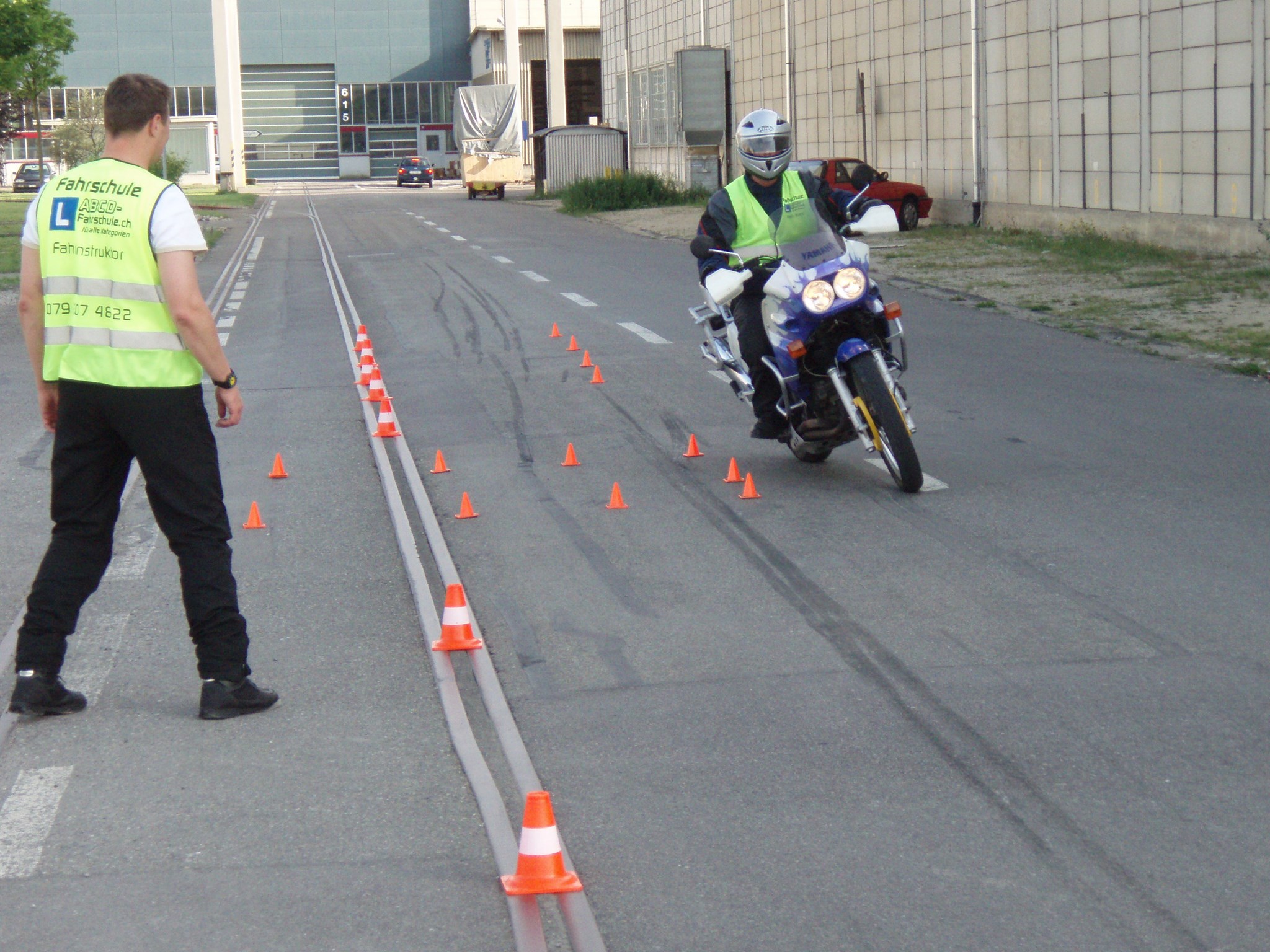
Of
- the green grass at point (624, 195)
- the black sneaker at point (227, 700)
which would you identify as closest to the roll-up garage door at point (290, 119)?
the green grass at point (624, 195)

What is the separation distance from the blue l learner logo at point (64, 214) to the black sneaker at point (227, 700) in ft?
4.63

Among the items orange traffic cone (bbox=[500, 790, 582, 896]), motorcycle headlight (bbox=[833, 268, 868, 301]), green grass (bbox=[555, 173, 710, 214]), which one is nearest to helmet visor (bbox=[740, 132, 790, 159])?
motorcycle headlight (bbox=[833, 268, 868, 301])

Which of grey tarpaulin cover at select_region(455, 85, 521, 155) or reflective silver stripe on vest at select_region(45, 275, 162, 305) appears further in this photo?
grey tarpaulin cover at select_region(455, 85, 521, 155)

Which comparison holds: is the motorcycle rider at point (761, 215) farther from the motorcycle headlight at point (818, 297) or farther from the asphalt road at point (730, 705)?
the asphalt road at point (730, 705)

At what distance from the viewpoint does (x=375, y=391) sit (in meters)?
11.3

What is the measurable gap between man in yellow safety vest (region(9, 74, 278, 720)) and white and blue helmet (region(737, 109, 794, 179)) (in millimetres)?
3865

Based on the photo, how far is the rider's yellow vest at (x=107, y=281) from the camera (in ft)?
15.3

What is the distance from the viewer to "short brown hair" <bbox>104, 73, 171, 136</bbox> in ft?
15.4

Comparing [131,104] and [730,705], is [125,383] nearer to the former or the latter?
[131,104]

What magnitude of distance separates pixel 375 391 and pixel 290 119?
10626 cm

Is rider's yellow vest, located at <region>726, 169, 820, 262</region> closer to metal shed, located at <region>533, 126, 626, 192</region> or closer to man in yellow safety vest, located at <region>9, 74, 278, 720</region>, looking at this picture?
man in yellow safety vest, located at <region>9, 74, 278, 720</region>

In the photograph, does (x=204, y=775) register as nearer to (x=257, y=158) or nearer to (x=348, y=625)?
(x=348, y=625)

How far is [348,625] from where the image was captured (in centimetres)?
587

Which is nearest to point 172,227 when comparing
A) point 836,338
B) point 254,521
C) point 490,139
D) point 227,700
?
point 227,700
